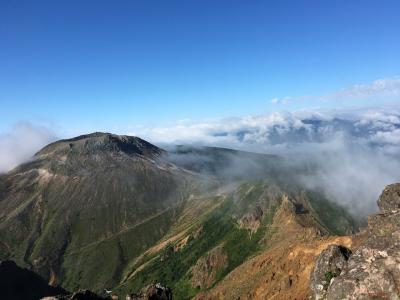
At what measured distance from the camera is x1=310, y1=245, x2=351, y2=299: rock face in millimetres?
53469

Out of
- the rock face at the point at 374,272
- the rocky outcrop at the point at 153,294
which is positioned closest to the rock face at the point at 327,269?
the rock face at the point at 374,272

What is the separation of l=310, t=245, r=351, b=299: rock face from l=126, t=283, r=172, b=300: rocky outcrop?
2648 centimetres

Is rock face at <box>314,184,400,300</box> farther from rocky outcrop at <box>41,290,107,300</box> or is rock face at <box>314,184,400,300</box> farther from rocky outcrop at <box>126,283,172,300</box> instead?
rocky outcrop at <box>41,290,107,300</box>

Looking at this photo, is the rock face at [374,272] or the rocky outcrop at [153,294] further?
the rocky outcrop at [153,294]

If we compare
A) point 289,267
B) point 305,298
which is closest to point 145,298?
point 305,298

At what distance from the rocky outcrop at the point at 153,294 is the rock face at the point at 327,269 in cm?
2648

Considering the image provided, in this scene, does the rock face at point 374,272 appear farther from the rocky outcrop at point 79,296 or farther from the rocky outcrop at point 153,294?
the rocky outcrop at point 79,296

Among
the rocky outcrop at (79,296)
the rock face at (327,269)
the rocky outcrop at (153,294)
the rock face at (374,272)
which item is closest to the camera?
the rock face at (374,272)

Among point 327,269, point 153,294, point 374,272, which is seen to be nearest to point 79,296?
point 153,294

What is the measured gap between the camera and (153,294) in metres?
70.2

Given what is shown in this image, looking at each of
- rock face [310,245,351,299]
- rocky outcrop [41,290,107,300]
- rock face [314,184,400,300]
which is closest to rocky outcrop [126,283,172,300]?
rocky outcrop [41,290,107,300]

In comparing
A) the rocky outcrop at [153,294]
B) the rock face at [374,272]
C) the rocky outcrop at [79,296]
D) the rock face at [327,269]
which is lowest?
the rocky outcrop at [153,294]

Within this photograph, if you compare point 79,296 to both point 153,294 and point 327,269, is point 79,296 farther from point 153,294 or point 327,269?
point 327,269

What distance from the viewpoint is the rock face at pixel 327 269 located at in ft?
175
